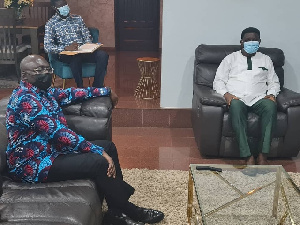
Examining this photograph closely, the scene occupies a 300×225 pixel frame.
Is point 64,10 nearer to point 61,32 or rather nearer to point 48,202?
point 61,32

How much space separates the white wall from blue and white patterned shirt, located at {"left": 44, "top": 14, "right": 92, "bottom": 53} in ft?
3.56

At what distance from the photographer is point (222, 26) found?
4059mm

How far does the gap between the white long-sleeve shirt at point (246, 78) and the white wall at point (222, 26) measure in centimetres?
52

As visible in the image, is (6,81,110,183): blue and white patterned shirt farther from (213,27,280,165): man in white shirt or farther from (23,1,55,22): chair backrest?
(23,1,55,22): chair backrest

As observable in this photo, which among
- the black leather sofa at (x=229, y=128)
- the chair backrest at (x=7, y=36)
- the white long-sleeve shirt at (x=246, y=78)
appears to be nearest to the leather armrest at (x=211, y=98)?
the black leather sofa at (x=229, y=128)

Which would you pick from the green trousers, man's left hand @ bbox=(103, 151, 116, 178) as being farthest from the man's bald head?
the green trousers

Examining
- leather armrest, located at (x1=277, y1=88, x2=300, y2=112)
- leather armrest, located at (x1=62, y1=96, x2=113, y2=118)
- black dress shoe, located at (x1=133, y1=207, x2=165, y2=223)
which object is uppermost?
leather armrest, located at (x1=62, y1=96, x2=113, y2=118)

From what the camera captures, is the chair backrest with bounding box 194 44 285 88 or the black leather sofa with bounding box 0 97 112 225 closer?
the black leather sofa with bounding box 0 97 112 225

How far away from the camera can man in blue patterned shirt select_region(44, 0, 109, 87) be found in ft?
14.5

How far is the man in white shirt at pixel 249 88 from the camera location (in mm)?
3262

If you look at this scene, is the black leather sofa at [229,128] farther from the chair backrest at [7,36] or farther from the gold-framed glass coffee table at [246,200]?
the chair backrest at [7,36]

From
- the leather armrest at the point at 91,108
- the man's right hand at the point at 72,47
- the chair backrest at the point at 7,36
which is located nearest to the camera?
the leather armrest at the point at 91,108

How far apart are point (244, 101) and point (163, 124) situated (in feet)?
3.54

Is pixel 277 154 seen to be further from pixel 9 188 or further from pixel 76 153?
pixel 9 188
